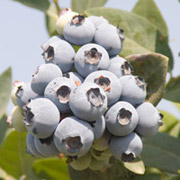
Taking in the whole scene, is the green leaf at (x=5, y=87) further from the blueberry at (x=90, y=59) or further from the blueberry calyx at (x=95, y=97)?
the blueberry calyx at (x=95, y=97)

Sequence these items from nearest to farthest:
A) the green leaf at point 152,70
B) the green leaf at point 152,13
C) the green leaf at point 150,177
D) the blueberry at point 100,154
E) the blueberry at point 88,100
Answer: the blueberry at point 88,100 → the blueberry at point 100,154 → the green leaf at point 152,70 → the green leaf at point 150,177 → the green leaf at point 152,13

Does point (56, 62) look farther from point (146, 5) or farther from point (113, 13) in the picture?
point (146, 5)

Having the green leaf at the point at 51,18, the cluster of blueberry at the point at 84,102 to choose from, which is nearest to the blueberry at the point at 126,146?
the cluster of blueberry at the point at 84,102

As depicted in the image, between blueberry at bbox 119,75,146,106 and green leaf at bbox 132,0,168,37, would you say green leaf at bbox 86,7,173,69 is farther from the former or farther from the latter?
blueberry at bbox 119,75,146,106

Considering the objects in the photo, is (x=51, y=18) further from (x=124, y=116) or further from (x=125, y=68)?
(x=124, y=116)

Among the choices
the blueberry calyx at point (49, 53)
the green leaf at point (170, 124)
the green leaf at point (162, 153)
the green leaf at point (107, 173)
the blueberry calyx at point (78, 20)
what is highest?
the blueberry calyx at point (78, 20)

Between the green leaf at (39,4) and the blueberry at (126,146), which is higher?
the blueberry at (126,146)

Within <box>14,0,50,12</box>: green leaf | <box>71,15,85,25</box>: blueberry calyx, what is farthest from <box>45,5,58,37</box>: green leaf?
<box>71,15,85,25</box>: blueberry calyx
